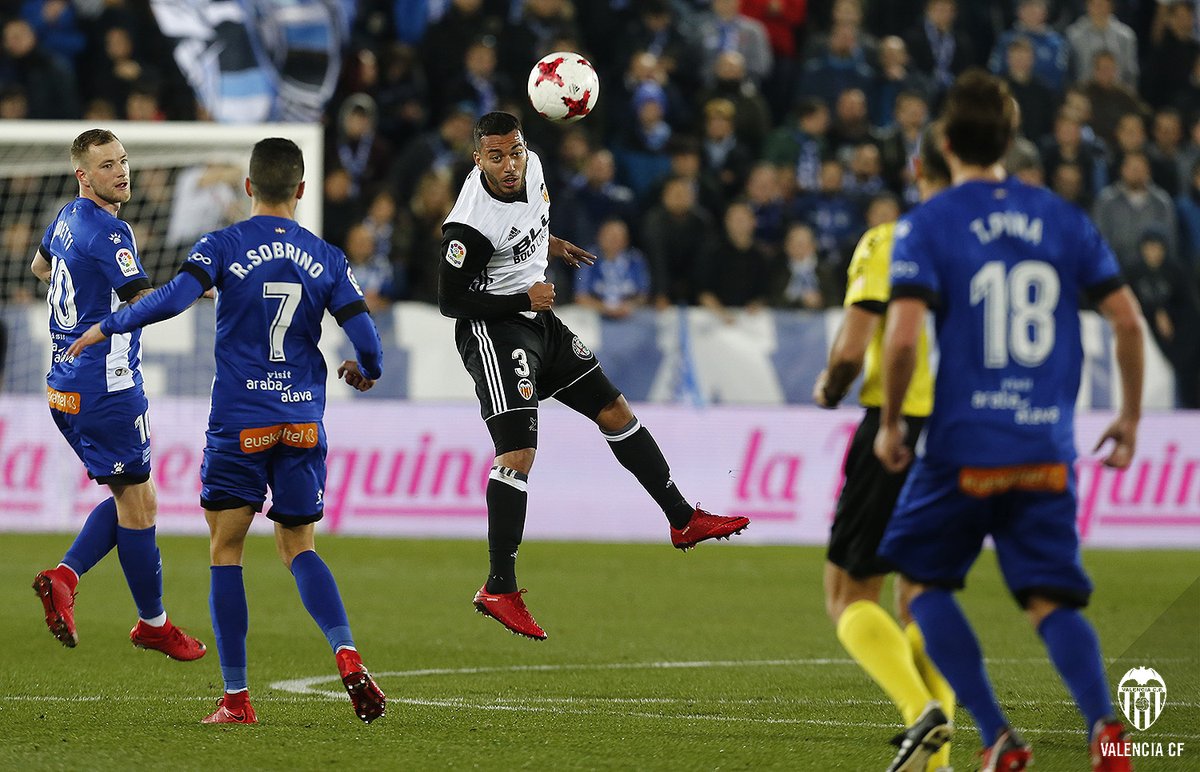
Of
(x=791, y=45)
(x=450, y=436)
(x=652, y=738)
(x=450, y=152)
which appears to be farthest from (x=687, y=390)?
(x=652, y=738)

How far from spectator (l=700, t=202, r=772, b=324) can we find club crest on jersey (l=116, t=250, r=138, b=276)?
367 inches

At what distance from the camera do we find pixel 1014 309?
5.07 m

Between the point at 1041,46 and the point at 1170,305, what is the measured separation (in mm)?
4160

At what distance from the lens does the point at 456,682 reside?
27.6ft

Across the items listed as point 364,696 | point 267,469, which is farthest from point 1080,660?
point 267,469

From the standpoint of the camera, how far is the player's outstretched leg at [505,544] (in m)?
7.92

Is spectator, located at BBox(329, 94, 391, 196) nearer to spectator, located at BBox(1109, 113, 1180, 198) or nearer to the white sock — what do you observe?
spectator, located at BBox(1109, 113, 1180, 198)

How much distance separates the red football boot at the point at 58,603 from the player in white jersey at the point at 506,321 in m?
1.82

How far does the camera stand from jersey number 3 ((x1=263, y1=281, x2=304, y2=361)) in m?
6.93

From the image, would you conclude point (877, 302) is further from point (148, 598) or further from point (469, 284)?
point (148, 598)

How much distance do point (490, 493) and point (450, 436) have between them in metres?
7.37

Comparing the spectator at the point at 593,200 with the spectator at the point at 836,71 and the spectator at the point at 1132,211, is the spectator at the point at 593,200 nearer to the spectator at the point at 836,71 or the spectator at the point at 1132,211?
the spectator at the point at 836,71

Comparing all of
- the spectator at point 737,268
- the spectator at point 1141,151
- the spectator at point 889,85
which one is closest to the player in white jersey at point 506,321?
the spectator at point 737,268

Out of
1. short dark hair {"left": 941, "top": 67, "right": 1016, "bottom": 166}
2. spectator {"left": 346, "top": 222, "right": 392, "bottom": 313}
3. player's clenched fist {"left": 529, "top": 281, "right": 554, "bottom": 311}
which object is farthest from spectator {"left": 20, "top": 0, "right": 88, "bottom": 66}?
short dark hair {"left": 941, "top": 67, "right": 1016, "bottom": 166}
